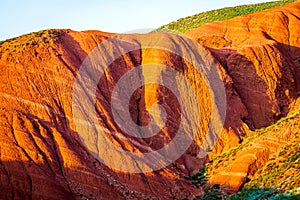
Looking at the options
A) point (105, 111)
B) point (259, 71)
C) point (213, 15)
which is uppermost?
point (105, 111)

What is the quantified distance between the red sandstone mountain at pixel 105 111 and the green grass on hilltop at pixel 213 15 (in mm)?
38763

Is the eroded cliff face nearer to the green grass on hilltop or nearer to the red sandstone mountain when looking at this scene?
the red sandstone mountain

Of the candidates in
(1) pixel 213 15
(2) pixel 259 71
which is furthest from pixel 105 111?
(1) pixel 213 15

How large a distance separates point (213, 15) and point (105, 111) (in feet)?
208

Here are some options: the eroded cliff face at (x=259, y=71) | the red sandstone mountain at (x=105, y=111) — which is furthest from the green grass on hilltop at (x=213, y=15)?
the red sandstone mountain at (x=105, y=111)

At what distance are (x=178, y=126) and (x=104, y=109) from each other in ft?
24.9

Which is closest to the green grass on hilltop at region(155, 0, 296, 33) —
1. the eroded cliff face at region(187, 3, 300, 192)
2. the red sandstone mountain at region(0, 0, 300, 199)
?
the eroded cliff face at region(187, 3, 300, 192)

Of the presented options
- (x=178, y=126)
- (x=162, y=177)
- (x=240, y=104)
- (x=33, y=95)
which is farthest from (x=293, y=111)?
(x=33, y=95)

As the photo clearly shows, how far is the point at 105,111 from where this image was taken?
74750 mm

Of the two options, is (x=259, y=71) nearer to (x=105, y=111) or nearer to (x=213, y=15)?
(x=105, y=111)

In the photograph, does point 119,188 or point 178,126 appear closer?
point 119,188

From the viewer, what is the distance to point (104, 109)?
245 ft

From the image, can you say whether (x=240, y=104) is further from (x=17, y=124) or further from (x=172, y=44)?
(x=17, y=124)

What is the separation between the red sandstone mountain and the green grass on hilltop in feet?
127
